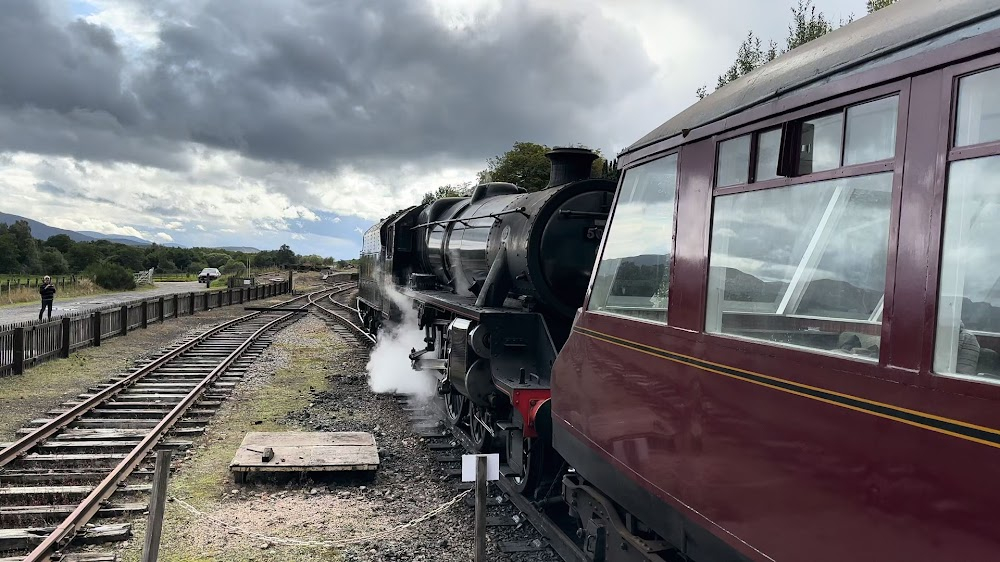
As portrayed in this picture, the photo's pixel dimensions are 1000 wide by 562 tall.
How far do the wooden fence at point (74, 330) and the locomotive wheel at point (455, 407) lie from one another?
854 centimetres

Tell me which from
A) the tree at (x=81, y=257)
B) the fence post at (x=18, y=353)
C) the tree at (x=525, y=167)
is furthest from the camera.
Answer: the tree at (x=81, y=257)

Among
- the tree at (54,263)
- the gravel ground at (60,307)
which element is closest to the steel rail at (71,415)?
the gravel ground at (60,307)

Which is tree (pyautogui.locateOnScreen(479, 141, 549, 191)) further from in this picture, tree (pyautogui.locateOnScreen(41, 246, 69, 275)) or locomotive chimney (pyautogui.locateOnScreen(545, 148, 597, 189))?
tree (pyautogui.locateOnScreen(41, 246, 69, 275))

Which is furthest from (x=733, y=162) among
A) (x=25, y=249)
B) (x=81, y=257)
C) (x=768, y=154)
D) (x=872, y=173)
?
(x=81, y=257)

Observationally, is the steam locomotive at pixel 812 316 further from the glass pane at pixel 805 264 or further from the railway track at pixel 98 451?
the railway track at pixel 98 451

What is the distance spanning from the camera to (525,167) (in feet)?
131

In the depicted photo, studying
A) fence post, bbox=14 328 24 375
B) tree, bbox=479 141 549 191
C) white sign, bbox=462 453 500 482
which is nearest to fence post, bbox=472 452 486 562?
white sign, bbox=462 453 500 482

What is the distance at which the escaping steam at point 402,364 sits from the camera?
11654mm

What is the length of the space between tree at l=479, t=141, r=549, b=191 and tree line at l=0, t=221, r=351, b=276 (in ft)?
87.3

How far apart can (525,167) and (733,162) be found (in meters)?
37.4

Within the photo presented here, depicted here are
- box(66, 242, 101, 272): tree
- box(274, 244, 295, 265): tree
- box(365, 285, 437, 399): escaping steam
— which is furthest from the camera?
box(274, 244, 295, 265): tree

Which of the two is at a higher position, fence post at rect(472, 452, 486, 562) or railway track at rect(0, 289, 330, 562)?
fence post at rect(472, 452, 486, 562)

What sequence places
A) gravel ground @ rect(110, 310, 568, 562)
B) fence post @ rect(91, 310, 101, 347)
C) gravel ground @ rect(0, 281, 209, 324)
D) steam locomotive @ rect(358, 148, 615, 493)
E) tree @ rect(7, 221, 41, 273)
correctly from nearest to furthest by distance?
1. gravel ground @ rect(110, 310, 568, 562)
2. steam locomotive @ rect(358, 148, 615, 493)
3. fence post @ rect(91, 310, 101, 347)
4. gravel ground @ rect(0, 281, 209, 324)
5. tree @ rect(7, 221, 41, 273)

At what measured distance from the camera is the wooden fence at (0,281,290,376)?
12.6m
